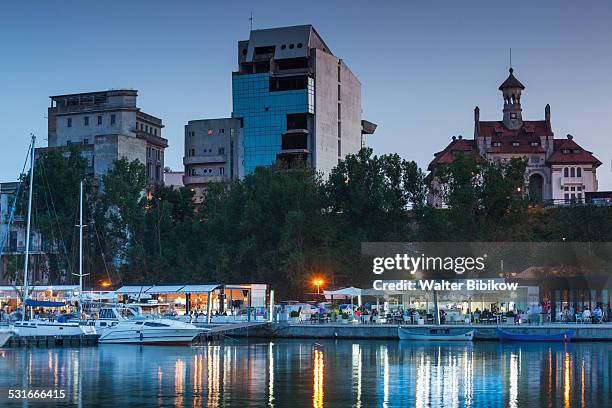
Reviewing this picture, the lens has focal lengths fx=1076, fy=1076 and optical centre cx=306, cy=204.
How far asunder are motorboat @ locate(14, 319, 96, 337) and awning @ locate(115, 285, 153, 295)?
18.5 meters

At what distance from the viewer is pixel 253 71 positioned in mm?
155625

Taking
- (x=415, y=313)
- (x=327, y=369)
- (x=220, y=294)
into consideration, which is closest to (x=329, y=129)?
(x=220, y=294)

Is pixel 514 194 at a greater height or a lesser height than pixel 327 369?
greater

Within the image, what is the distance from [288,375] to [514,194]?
55.5 meters

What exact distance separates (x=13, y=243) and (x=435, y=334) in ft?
233

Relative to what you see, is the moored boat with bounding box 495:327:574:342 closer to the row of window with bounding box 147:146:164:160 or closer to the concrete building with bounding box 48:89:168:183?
the concrete building with bounding box 48:89:168:183

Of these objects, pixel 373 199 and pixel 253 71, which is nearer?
pixel 373 199

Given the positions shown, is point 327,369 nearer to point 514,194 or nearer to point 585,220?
point 514,194

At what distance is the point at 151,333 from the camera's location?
7581cm

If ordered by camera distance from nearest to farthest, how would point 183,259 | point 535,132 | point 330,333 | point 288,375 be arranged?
point 288,375 → point 330,333 → point 183,259 → point 535,132

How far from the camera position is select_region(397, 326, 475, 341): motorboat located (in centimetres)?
7744

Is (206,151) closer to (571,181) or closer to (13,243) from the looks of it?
(13,243)

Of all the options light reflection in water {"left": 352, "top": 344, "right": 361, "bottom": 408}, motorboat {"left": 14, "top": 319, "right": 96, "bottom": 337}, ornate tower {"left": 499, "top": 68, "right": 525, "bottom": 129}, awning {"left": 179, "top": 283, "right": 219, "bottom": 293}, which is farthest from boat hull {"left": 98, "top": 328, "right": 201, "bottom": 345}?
ornate tower {"left": 499, "top": 68, "right": 525, "bottom": 129}

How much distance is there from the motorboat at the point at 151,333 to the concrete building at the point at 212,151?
76911mm
